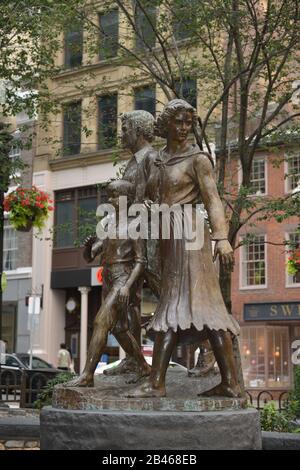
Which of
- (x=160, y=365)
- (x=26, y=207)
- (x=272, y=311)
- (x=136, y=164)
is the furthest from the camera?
(x=272, y=311)

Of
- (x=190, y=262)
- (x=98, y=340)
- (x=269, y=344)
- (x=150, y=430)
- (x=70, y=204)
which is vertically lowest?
(x=269, y=344)

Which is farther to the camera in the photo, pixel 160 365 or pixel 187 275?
pixel 187 275

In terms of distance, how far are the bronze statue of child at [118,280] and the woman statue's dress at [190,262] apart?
407 millimetres

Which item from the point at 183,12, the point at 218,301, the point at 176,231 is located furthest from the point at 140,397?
the point at 183,12

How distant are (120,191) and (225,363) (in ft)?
6.32

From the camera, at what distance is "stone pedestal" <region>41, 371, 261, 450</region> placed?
502 cm

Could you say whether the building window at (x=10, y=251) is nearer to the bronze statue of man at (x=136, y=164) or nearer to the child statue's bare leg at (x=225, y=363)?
the bronze statue of man at (x=136, y=164)

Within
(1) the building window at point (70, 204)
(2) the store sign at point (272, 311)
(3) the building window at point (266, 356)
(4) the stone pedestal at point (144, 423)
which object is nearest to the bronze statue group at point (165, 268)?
(4) the stone pedestal at point (144, 423)

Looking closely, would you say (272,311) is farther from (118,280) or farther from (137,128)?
(118,280)

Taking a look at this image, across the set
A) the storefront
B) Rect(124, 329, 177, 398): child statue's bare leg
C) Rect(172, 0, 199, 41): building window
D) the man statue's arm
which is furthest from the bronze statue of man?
the storefront

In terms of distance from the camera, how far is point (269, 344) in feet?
88.9

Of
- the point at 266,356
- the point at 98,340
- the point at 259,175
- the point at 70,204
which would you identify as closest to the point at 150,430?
the point at 98,340

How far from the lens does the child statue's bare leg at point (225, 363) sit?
5.54m

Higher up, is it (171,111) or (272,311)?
(171,111)
